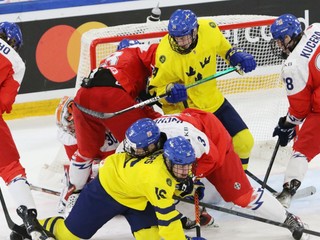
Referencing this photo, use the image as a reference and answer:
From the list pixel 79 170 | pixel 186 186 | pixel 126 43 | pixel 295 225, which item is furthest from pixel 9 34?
pixel 295 225

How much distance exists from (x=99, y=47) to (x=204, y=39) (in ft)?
3.94

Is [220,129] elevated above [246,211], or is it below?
above

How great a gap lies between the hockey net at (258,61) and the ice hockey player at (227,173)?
1382 millimetres

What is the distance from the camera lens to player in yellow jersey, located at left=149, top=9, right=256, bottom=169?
5.13m

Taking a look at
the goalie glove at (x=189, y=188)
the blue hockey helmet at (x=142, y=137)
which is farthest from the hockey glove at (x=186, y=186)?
the blue hockey helmet at (x=142, y=137)

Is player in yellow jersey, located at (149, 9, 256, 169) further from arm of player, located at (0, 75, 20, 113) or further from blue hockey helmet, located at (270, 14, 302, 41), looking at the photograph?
arm of player, located at (0, 75, 20, 113)

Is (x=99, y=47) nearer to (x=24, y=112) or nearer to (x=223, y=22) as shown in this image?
(x=223, y=22)

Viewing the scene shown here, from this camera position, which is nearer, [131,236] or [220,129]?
[220,129]

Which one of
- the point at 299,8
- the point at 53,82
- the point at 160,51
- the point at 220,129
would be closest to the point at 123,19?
the point at 53,82

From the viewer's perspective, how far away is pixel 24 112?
289 inches

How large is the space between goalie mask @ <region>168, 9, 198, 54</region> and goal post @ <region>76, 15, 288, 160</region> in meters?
1.05

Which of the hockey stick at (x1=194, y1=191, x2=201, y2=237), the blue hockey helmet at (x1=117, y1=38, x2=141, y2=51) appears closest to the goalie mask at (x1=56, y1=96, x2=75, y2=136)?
the blue hockey helmet at (x1=117, y1=38, x2=141, y2=51)

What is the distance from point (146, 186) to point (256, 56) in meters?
2.55

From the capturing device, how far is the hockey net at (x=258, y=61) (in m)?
6.26
